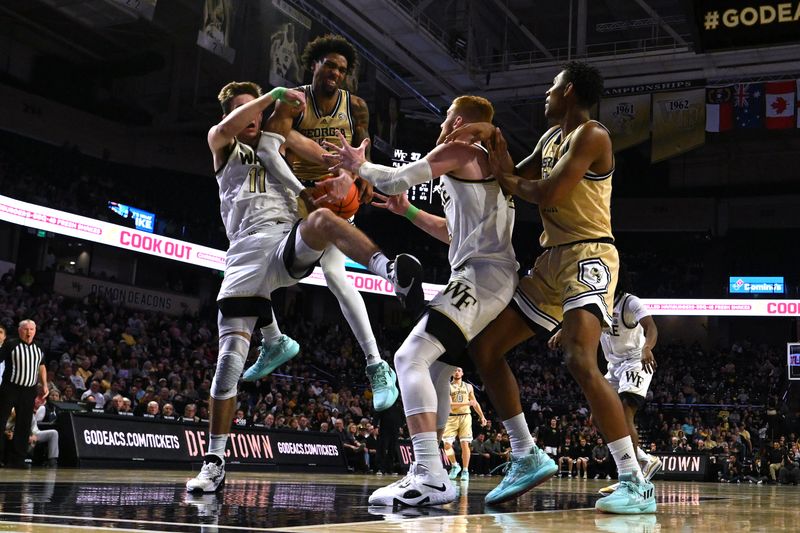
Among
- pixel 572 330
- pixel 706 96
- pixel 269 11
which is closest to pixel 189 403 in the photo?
pixel 269 11

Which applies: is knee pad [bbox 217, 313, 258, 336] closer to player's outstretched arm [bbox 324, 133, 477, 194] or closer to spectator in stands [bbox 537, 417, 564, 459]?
player's outstretched arm [bbox 324, 133, 477, 194]

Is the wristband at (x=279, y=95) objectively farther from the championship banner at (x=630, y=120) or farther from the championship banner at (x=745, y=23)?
the championship banner at (x=630, y=120)

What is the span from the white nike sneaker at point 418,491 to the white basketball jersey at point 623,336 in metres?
4.40

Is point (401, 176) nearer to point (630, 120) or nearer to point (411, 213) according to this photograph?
point (411, 213)

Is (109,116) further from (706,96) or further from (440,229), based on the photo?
(440,229)

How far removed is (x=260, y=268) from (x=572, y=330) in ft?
5.94

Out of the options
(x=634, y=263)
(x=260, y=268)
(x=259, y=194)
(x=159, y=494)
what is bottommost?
(x=159, y=494)

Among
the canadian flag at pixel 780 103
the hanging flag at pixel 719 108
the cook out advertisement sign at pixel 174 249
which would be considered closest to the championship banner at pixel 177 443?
the cook out advertisement sign at pixel 174 249

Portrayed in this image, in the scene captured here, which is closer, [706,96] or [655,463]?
[655,463]

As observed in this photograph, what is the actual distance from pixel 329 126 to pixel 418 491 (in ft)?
7.90

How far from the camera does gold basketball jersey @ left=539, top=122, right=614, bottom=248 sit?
4.33 metres

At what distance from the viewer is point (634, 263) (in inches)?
1302

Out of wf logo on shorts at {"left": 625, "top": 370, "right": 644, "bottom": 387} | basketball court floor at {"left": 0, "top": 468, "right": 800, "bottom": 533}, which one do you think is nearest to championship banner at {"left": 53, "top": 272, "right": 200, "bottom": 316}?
wf logo on shorts at {"left": 625, "top": 370, "right": 644, "bottom": 387}

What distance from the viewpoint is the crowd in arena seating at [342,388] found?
1488cm
